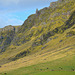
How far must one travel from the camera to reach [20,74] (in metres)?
61.4

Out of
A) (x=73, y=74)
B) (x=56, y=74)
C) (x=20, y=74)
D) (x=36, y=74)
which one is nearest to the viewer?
(x=73, y=74)

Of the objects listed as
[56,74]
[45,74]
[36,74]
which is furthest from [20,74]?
[56,74]

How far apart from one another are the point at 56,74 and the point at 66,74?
4429 mm

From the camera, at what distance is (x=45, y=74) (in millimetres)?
54375

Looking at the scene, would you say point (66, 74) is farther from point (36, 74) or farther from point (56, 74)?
point (36, 74)

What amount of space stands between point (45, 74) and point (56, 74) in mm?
5619

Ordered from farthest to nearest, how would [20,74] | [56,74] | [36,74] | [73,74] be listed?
[20,74] → [36,74] → [56,74] → [73,74]

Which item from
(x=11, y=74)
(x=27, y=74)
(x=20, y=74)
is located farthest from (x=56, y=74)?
(x=11, y=74)

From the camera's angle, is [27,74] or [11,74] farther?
[11,74]

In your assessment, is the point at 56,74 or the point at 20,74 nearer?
the point at 56,74

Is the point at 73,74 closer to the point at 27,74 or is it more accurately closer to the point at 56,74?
the point at 56,74

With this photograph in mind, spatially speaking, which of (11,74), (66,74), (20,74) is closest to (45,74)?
(66,74)

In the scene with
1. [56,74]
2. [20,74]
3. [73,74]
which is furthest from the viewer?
[20,74]

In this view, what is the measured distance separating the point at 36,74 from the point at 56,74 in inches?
412
